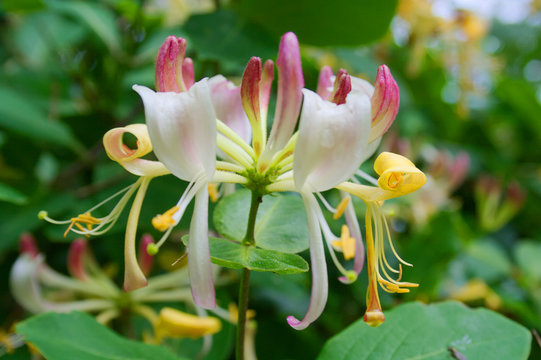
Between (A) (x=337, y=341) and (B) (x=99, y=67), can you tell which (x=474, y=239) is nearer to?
(A) (x=337, y=341)

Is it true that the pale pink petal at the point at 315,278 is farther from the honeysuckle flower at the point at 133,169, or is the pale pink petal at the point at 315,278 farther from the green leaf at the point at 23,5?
the green leaf at the point at 23,5

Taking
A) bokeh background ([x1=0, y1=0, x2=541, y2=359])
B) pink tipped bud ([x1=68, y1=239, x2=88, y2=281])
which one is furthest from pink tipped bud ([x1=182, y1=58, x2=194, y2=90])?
pink tipped bud ([x1=68, y1=239, x2=88, y2=281])

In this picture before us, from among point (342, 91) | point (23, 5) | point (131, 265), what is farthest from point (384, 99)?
point (23, 5)

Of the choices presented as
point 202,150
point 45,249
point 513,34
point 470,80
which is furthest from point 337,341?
point 513,34

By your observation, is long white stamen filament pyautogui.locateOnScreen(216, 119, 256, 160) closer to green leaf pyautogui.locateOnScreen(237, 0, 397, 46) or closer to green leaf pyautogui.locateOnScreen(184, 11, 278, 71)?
green leaf pyautogui.locateOnScreen(184, 11, 278, 71)

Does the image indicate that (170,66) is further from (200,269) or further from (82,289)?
(82,289)

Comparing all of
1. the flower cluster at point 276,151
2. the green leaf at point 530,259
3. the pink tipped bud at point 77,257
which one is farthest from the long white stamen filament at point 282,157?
the green leaf at point 530,259

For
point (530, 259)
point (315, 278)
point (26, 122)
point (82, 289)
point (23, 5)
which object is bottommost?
point (530, 259)
